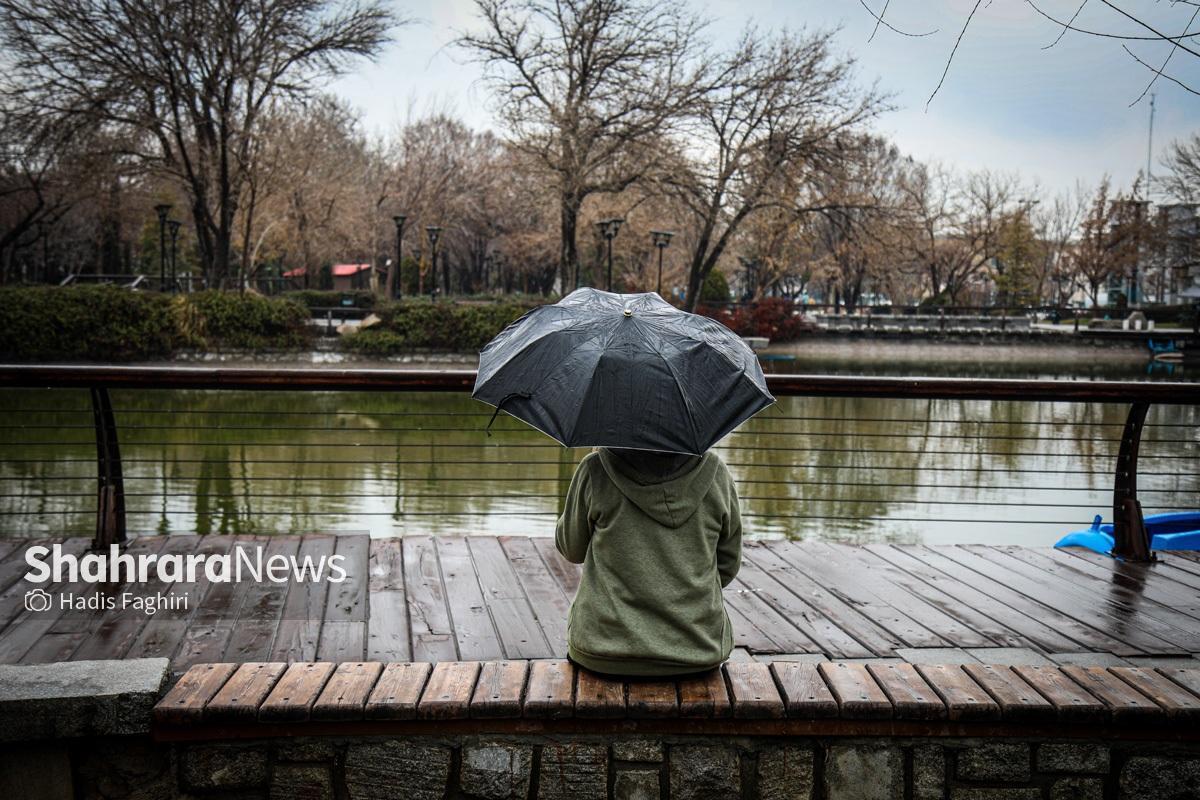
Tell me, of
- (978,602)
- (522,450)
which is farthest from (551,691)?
(522,450)

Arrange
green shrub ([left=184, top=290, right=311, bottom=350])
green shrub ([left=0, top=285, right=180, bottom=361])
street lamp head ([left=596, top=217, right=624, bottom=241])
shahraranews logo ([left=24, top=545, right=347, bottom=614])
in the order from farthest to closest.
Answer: street lamp head ([left=596, top=217, right=624, bottom=241]) < green shrub ([left=184, top=290, right=311, bottom=350]) < green shrub ([left=0, top=285, right=180, bottom=361]) < shahraranews logo ([left=24, top=545, right=347, bottom=614])

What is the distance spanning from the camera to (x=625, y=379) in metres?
2.54

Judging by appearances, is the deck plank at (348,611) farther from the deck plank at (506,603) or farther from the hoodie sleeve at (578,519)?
the hoodie sleeve at (578,519)

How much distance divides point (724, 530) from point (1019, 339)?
3633 cm

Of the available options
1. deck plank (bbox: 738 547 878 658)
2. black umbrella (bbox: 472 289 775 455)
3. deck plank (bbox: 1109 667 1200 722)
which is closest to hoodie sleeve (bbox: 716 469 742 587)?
black umbrella (bbox: 472 289 775 455)

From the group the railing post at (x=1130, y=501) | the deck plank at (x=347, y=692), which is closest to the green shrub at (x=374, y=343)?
the railing post at (x=1130, y=501)

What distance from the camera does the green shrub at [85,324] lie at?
21812mm

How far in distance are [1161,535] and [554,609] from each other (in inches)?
145

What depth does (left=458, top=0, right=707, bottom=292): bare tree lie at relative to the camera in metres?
25.6

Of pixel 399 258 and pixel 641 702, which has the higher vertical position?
pixel 399 258

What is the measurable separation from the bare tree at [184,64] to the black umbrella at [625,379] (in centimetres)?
2515

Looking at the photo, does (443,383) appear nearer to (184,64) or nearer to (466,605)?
(466,605)

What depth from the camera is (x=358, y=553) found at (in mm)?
4539

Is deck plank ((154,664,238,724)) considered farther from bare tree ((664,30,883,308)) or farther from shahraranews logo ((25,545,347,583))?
bare tree ((664,30,883,308))
